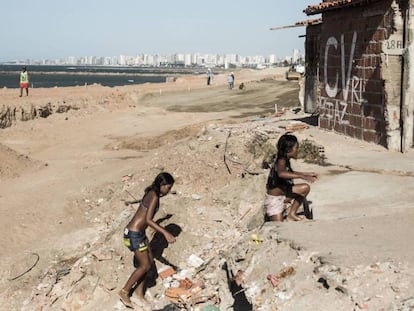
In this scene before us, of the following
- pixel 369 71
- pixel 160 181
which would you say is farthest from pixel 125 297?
pixel 369 71

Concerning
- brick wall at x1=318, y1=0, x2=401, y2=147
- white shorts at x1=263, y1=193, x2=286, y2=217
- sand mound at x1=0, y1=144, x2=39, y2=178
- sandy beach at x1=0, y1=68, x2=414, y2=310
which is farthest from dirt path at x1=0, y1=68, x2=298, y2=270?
brick wall at x1=318, y1=0, x2=401, y2=147

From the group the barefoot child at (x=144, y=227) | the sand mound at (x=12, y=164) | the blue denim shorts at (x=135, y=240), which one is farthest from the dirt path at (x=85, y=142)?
the blue denim shorts at (x=135, y=240)

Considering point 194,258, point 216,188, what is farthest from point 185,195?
point 194,258

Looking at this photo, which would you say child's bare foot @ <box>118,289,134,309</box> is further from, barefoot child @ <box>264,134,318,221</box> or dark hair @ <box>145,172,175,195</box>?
barefoot child @ <box>264,134,318,221</box>

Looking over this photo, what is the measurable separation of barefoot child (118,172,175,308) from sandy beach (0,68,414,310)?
49 cm

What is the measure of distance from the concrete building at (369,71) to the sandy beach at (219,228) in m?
0.55

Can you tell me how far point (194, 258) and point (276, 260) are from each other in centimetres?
239

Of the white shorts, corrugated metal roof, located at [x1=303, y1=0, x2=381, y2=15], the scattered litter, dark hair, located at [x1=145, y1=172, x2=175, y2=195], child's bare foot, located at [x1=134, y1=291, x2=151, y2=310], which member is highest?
corrugated metal roof, located at [x1=303, y1=0, x2=381, y2=15]

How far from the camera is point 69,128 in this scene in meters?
25.1

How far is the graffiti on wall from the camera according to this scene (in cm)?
1277

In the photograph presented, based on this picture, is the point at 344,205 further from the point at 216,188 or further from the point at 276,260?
the point at 216,188

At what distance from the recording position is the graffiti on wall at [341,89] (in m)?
12.8

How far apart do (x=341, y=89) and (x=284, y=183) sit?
7126mm

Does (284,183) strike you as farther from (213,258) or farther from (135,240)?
(135,240)
